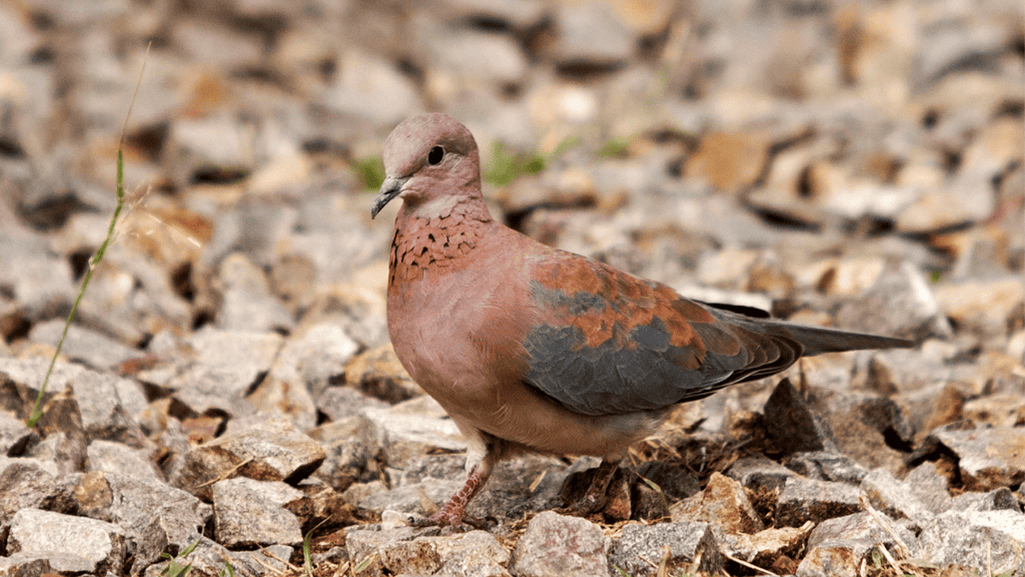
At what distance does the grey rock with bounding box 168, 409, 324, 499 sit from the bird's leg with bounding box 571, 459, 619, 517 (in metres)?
0.80

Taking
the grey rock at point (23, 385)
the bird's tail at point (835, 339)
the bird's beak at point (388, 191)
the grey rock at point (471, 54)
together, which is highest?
the grey rock at point (471, 54)

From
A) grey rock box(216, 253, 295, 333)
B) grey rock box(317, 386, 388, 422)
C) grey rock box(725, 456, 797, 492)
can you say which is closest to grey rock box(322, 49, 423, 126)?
grey rock box(216, 253, 295, 333)

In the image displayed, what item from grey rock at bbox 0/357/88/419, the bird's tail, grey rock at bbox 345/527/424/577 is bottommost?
grey rock at bbox 345/527/424/577

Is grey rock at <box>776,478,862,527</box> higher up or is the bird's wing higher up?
the bird's wing

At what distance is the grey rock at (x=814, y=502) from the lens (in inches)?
108

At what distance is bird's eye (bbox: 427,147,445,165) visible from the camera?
9.95ft

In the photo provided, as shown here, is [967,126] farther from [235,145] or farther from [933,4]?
[235,145]

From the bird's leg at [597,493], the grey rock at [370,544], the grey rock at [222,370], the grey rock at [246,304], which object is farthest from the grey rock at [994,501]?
the grey rock at [246,304]

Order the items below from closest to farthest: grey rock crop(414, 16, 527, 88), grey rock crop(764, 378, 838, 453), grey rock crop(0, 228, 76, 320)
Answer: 1. grey rock crop(764, 378, 838, 453)
2. grey rock crop(0, 228, 76, 320)
3. grey rock crop(414, 16, 527, 88)

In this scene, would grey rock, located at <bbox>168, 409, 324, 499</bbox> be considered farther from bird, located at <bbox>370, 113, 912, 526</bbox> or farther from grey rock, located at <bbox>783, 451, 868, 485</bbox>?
grey rock, located at <bbox>783, 451, 868, 485</bbox>

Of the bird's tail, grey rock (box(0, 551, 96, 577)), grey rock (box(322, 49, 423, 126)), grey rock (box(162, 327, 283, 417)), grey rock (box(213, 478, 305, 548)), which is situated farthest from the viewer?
grey rock (box(322, 49, 423, 126))

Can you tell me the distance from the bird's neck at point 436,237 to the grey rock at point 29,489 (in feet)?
3.50

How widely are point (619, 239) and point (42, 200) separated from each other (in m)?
3.02

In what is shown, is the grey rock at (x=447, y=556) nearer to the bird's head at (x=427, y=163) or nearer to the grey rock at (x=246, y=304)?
the bird's head at (x=427, y=163)
